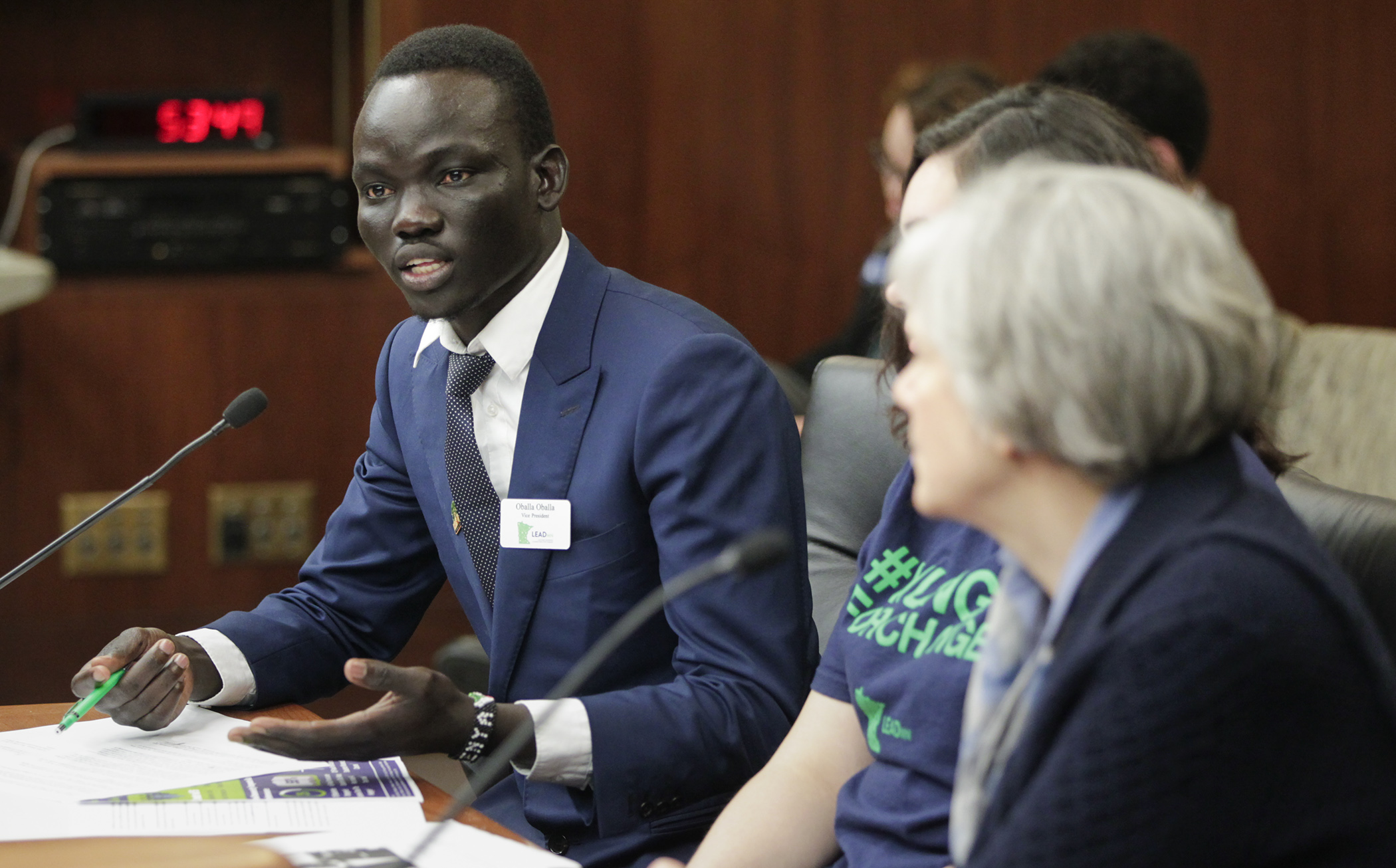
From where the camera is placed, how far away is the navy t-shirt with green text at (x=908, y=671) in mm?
1051

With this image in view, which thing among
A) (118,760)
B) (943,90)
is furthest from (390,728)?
(943,90)

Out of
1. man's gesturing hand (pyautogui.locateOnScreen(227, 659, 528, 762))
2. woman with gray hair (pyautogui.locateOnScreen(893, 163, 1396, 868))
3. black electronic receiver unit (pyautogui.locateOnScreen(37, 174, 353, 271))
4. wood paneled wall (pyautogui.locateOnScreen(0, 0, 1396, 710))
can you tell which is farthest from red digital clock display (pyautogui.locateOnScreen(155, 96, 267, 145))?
woman with gray hair (pyautogui.locateOnScreen(893, 163, 1396, 868))

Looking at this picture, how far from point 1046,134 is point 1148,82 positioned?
146 centimetres

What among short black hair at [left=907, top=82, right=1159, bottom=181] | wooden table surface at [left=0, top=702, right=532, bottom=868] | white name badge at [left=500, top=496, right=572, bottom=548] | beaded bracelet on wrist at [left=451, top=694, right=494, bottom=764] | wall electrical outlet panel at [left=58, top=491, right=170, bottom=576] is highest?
short black hair at [left=907, top=82, right=1159, bottom=181]

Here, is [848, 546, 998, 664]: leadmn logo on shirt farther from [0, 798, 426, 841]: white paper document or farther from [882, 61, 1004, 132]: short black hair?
[882, 61, 1004, 132]: short black hair

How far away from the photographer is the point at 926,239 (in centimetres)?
82

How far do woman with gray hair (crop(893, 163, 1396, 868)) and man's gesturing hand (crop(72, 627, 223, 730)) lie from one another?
786mm

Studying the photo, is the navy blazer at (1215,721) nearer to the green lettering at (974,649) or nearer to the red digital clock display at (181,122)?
the green lettering at (974,649)

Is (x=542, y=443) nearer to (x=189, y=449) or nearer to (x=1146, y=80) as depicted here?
(x=189, y=449)

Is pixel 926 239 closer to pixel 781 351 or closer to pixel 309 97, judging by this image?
pixel 781 351

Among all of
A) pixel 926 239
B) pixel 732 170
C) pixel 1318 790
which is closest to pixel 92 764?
pixel 926 239

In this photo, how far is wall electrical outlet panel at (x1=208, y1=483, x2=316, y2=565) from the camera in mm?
3119

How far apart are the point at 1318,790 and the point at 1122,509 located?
6.8 inches

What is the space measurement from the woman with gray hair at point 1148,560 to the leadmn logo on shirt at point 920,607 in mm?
243
